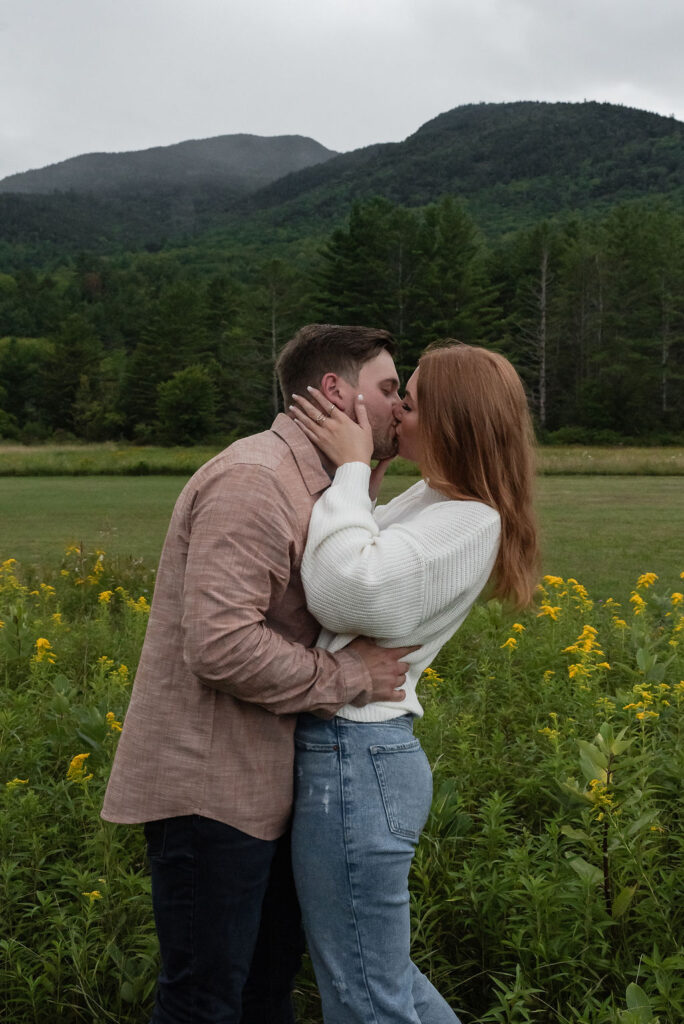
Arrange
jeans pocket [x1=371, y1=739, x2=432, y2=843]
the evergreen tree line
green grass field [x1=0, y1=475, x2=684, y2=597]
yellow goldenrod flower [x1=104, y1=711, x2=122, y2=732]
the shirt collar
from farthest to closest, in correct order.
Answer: the evergreen tree line
green grass field [x1=0, y1=475, x2=684, y2=597]
yellow goldenrod flower [x1=104, y1=711, x2=122, y2=732]
the shirt collar
jeans pocket [x1=371, y1=739, x2=432, y2=843]

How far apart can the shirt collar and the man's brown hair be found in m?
0.12

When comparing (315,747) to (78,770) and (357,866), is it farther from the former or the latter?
(78,770)

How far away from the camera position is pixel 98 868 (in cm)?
294

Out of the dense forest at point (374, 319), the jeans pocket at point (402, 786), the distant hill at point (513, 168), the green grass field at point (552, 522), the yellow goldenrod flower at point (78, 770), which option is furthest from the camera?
the distant hill at point (513, 168)

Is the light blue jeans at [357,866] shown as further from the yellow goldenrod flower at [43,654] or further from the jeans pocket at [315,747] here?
the yellow goldenrod flower at [43,654]

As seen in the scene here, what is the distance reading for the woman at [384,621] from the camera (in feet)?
5.82

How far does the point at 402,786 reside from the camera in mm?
1832

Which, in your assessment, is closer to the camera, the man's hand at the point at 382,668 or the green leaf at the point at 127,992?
the man's hand at the point at 382,668

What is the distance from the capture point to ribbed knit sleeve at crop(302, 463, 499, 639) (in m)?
1.76

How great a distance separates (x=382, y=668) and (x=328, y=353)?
70 cm

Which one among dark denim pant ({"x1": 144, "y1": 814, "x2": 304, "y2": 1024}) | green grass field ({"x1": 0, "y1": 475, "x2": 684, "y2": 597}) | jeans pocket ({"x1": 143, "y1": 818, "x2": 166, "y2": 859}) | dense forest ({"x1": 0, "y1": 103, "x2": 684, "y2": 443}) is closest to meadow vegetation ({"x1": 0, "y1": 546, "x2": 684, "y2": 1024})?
dark denim pant ({"x1": 144, "y1": 814, "x2": 304, "y2": 1024})

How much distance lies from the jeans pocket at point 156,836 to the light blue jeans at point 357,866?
26 cm

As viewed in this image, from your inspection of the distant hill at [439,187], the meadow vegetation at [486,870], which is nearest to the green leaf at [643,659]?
the meadow vegetation at [486,870]

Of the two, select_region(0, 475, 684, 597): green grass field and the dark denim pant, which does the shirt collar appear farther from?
select_region(0, 475, 684, 597): green grass field
